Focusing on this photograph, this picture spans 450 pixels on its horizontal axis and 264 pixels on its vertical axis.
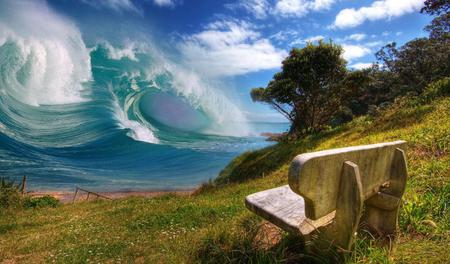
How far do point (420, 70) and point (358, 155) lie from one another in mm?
29843

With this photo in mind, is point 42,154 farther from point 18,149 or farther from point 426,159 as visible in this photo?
point 426,159

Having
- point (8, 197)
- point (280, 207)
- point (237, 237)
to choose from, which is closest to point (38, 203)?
point (8, 197)

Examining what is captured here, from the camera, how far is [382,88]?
97.1 feet

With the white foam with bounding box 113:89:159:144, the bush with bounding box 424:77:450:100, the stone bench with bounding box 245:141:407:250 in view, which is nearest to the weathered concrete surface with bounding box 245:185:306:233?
the stone bench with bounding box 245:141:407:250

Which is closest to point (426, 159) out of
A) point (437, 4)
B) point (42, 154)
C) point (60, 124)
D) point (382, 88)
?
point (437, 4)

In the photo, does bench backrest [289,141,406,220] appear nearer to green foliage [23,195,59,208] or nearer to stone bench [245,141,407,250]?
stone bench [245,141,407,250]

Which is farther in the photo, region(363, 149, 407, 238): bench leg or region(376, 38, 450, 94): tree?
region(376, 38, 450, 94): tree

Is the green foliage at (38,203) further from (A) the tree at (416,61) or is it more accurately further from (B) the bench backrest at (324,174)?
(A) the tree at (416,61)

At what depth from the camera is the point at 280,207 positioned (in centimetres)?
218

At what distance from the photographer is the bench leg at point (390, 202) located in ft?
7.13

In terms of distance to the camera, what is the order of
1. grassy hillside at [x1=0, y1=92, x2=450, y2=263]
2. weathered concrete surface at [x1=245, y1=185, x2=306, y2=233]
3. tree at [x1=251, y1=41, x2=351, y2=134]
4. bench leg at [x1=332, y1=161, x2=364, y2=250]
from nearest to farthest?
bench leg at [x1=332, y1=161, x2=364, y2=250]
weathered concrete surface at [x1=245, y1=185, x2=306, y2=233]
grassy hillside at [x1=0, y1=92, x2=450, y2=263]
tree at [x1=251, y1=41, x2=351, y2=134]

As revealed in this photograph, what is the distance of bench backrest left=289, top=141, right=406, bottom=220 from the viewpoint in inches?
53.9

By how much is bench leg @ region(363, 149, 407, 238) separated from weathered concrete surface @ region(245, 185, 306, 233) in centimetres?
61

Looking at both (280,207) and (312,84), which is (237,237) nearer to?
(280,207)
